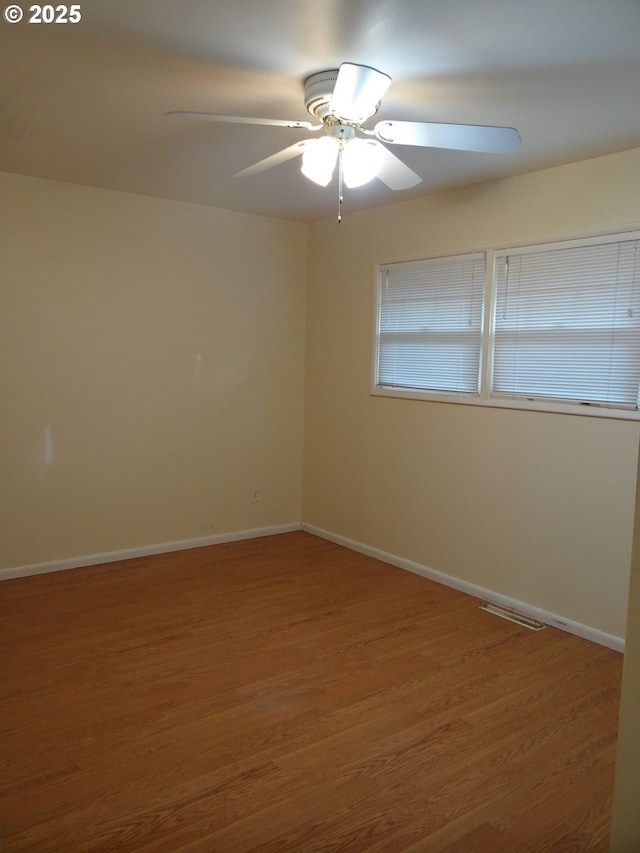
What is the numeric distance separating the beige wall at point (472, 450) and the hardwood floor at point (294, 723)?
37cm

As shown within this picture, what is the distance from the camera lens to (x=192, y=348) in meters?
4.63

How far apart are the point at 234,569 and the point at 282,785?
2.24 m

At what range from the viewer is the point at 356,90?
1960mm

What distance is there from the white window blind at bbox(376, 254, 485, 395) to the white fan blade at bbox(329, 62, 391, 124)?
1828 millimetres

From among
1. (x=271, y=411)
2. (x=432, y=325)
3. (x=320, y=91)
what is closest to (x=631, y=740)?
(x=320, y=91)

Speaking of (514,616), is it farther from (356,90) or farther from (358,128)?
(356,90)

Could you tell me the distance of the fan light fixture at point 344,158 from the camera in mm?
2379

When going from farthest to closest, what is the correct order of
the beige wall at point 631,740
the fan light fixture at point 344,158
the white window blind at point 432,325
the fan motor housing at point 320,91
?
the white window blind at point 432,325 → the fan light fixture at point 344,158 → the fan motor housing at point 320,91 → the beige wall at point 631,740

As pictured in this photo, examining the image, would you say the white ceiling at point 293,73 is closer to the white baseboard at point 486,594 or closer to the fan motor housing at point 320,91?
the fan motor housing at point 320,91

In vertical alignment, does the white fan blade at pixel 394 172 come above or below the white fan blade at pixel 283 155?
below

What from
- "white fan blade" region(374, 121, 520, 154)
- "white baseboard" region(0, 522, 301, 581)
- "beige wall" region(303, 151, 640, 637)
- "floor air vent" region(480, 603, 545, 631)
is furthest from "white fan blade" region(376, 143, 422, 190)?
"white baseboard" region(0, 522, 301, 581)

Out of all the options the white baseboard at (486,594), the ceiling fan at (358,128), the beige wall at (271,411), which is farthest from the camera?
the beige wall at (271,411)

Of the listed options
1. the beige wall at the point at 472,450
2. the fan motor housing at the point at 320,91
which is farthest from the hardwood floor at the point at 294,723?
the fan motor housing at the point at 320,91

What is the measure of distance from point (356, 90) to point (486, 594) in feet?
9.75
